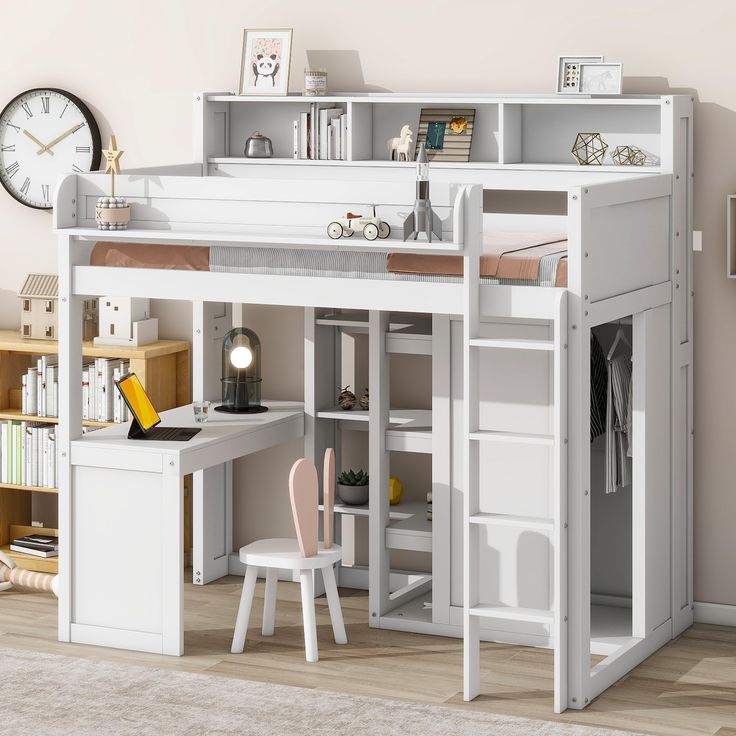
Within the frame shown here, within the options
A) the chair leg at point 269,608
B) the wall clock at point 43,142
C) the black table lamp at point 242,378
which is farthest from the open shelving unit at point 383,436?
the wall clock at point 43,142

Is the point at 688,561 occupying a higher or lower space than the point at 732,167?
lower

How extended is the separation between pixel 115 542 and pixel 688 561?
6.04ft

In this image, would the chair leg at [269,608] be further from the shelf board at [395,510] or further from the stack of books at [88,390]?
the stack of books at [88,390]

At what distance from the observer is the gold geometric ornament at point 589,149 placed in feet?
15.6

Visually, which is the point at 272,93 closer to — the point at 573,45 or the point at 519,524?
the point at 573,45

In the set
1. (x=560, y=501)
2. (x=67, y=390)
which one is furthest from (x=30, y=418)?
(x=560, y=501)

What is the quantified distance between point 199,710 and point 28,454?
71.2 inches

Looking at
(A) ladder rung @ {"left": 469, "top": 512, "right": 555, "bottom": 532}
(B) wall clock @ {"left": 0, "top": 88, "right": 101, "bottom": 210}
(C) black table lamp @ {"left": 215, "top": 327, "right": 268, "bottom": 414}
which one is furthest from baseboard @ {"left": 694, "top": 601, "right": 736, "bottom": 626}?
(B) wall clock @ {"left": 0, "top": 88, "right": 101, "bottom": 210}

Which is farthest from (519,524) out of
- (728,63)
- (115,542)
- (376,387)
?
(728,63)

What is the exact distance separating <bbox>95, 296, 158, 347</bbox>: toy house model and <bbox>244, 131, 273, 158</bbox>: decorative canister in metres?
0.68

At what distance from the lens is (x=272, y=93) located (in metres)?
5.14

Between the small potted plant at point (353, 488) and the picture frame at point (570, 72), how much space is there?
1.47 metres

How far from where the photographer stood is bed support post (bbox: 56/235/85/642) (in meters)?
4.50

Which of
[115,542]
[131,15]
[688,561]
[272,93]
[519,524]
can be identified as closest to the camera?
[519,524]
